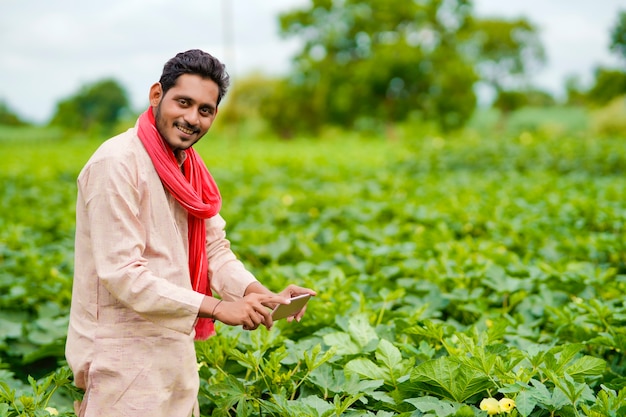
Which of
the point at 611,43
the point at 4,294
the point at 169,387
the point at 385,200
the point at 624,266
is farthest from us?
the point at 611,43

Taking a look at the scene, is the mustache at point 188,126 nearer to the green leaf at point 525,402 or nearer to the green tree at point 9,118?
the green leaf at point 525,402

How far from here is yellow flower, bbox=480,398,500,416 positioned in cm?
182

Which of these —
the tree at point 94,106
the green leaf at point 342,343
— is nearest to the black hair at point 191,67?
the green leaf at point 342,343

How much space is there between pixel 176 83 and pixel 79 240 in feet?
1.57

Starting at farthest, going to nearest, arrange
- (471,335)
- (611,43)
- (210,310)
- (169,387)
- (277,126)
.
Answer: (277,126) < (611,43) < (471,335) < (169,387) < (210,310)

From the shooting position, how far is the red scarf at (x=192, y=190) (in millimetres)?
1823

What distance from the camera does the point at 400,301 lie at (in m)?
3.19

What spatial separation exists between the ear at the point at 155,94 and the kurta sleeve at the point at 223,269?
0.40 m

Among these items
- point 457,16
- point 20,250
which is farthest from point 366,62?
point 20,250

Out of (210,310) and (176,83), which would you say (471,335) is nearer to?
(210,310)

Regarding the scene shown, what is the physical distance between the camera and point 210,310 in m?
1.72

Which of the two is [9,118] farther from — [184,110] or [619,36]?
[184,110]

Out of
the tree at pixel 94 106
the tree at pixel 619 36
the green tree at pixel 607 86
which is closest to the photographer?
the tree at pixel 619 36

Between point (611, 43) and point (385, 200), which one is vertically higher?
point (611, 43)
